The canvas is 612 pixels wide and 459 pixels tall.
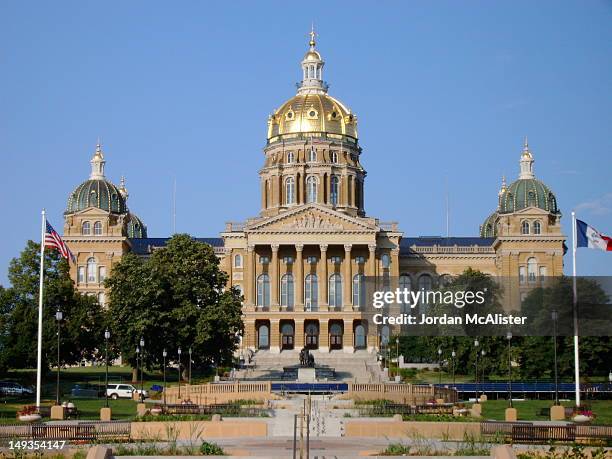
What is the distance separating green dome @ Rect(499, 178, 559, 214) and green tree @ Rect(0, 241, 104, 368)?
59757 millimetres

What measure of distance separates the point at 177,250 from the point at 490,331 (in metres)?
31.4

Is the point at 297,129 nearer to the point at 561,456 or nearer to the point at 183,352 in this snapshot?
the point at 183,352

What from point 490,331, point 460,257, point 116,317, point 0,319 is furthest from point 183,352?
point 460,257

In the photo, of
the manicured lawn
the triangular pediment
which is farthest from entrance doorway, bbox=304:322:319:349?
the manicured lawn

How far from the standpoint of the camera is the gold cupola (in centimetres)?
15212

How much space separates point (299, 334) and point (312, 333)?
3.65m

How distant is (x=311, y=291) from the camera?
461ft

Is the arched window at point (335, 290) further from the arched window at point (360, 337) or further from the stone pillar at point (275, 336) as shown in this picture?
the stone pillar at point (275, 336)

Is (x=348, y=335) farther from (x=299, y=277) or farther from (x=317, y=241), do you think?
(x=317, y=241)

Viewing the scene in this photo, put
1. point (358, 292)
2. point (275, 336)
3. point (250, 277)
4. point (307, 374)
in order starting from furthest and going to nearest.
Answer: point (358, 292) < point (250, 277) < point (275, 336) < point (307, 374)

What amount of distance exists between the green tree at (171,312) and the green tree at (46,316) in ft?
8.22

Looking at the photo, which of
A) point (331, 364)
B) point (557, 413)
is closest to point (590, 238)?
point (557, 413)

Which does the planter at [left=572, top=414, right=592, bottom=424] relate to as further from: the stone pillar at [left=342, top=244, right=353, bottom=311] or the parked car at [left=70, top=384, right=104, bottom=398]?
the stone pillar at [left=342, top=244, right=353, bottom=311]

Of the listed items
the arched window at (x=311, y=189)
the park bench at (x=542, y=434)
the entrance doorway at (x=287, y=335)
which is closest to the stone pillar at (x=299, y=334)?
the entrance doorway at (x=287, y=335)
